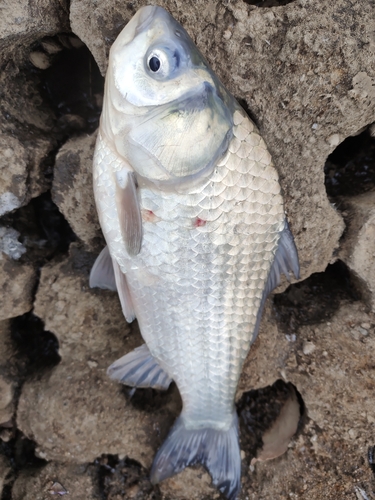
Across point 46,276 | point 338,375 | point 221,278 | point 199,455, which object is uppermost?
point 46,276

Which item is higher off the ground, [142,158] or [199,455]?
[142,158]

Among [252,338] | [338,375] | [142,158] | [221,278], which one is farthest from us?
[338,375]

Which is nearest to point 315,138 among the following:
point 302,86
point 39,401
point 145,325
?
point 302,86

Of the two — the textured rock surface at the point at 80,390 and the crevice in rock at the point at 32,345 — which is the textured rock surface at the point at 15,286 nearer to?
the textured rock surface at the point at 80,390

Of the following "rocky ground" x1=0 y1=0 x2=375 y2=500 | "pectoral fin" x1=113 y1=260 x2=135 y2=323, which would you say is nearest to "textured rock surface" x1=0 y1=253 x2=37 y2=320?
"rocky ground" x1=0 y1=0 x2=375 y2=500

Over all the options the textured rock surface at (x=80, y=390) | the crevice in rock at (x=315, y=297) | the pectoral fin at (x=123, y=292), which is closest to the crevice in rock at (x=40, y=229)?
the textured rock surface at (x=80, y=390)

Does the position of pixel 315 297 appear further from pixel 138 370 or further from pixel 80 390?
pixel 80 390

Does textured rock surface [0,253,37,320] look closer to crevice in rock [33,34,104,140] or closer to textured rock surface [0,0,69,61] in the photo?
crevice in rock [33,34,104,140]

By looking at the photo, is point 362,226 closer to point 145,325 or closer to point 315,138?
point 315,138
